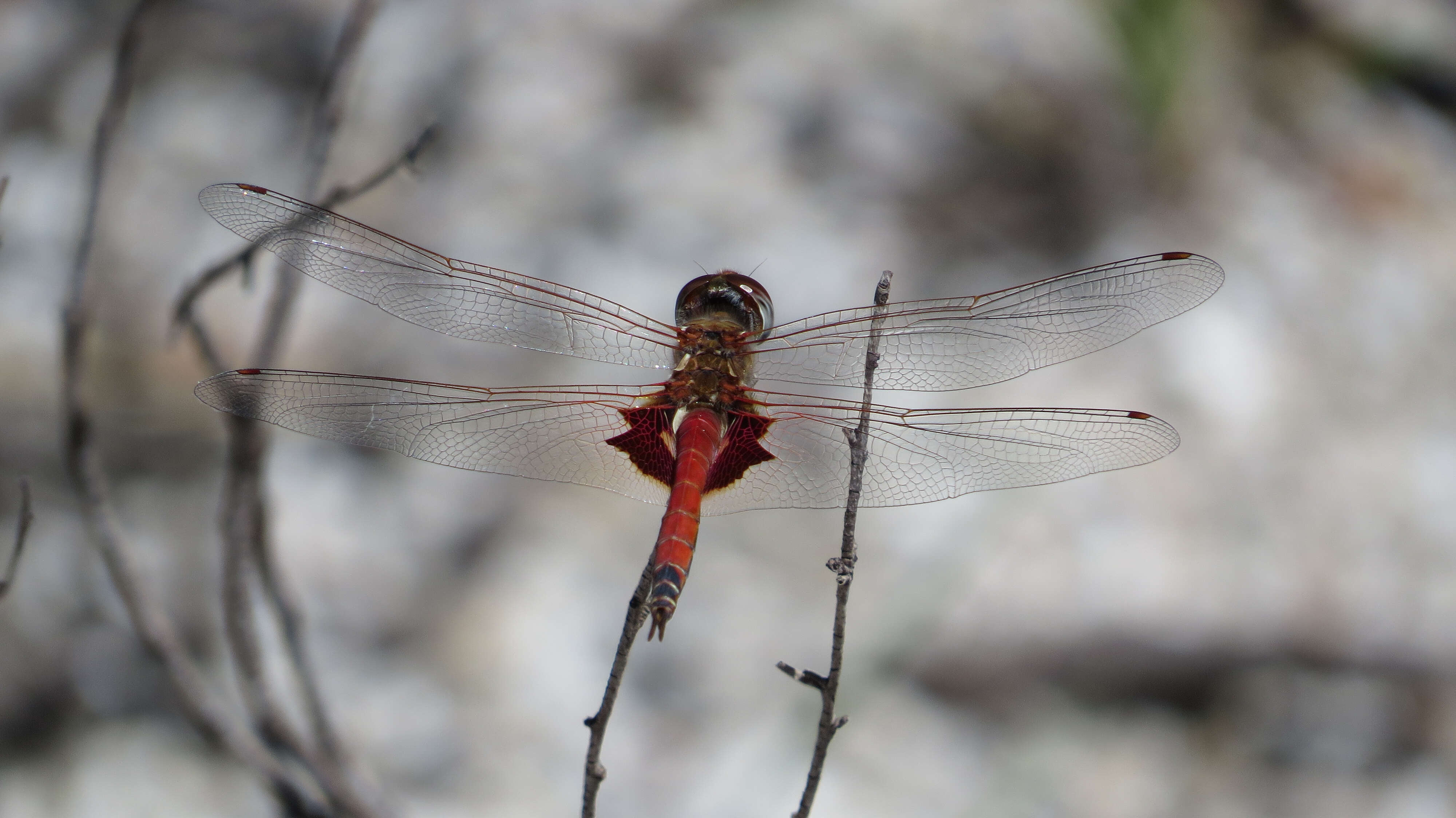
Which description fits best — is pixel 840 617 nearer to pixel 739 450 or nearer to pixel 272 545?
→ pixel 739 450

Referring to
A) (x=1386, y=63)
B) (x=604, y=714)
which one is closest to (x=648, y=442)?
(x=604, y=714)

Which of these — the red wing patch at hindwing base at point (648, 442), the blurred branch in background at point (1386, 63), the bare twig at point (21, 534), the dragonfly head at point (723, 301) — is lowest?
the bare twig at point (21, 534)

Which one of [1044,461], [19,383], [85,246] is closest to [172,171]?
[19,383]

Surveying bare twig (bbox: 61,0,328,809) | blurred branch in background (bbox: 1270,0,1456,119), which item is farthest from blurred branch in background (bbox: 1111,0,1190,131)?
bare twig (bbox: 61,0,328,809)

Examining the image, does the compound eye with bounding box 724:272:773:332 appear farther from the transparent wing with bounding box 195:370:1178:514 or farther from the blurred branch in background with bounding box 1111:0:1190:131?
the blurred branch in background with bounding box 1111:0:1190:131

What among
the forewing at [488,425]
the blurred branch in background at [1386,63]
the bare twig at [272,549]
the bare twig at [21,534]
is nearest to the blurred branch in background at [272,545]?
the bare twig at [272,549]

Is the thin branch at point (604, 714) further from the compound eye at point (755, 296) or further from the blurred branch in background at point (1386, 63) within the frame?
the blurred branch in background at point (1386, 63)
